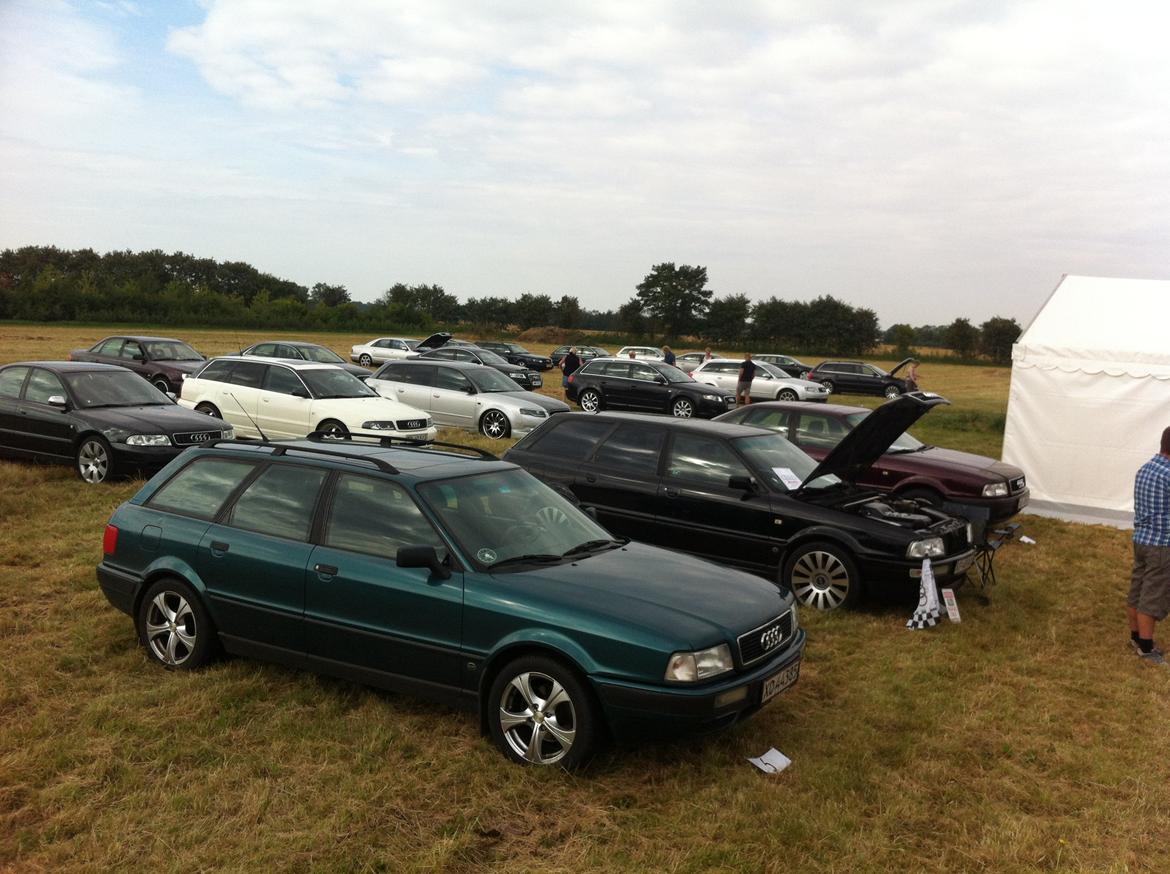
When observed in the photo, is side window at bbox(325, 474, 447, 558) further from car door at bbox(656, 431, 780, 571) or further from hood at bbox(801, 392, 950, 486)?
hood at bbox(801, 392, 950, 486)

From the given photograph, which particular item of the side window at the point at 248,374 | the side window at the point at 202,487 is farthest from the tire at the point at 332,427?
the side window at the point at 202,487

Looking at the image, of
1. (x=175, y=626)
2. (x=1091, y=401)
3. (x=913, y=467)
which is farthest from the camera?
(x=1091, y=401)

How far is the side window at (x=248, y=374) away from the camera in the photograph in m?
14.5

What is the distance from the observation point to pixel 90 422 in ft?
36.6

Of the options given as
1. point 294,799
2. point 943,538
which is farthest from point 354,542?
point 943,538

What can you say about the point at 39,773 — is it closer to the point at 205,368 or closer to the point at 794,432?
the point at 794,432

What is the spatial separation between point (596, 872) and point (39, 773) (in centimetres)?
280

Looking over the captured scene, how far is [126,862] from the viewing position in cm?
368

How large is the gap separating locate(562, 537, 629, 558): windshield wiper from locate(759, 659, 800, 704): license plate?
1.26 m

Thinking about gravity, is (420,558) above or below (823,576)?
above

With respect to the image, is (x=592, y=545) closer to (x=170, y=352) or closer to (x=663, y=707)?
(x=663, y=707)

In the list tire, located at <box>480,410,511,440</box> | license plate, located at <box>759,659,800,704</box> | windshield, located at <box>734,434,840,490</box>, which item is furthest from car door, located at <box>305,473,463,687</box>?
tire, located at <box>480,410,511,440</box>

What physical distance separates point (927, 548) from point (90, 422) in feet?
32.1

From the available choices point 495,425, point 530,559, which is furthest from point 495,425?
point 530,559
